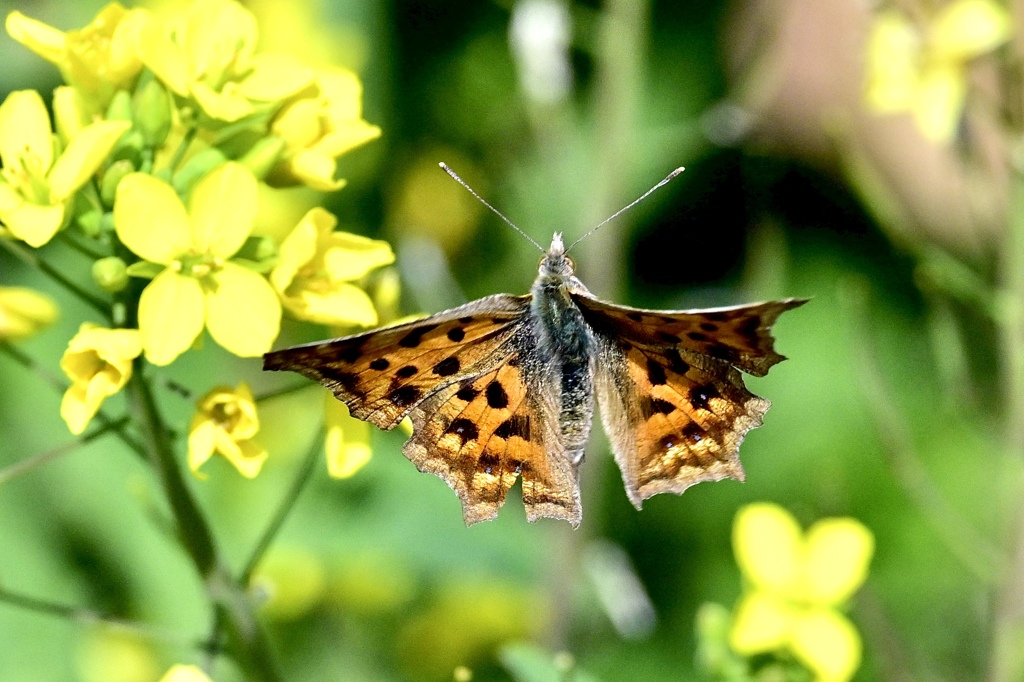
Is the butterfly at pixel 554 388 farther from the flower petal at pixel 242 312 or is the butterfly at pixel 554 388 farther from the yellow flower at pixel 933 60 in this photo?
the yellow flower at pixel 933 60

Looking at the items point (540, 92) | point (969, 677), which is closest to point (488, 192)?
point (540, 92)

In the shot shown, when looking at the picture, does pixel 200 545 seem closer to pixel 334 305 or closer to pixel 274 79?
pixel 334 305

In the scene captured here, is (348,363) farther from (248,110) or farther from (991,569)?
(991,569)

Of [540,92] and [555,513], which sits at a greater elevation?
[540,92]

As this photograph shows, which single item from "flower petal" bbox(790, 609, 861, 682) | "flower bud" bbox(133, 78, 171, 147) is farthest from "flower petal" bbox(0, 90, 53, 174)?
"flower petal" bbox(790, 609, 861, 682)

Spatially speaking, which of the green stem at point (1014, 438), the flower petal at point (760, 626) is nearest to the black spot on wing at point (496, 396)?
the flower petal at point (760, 626)

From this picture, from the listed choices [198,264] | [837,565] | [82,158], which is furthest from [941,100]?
[82,158]
